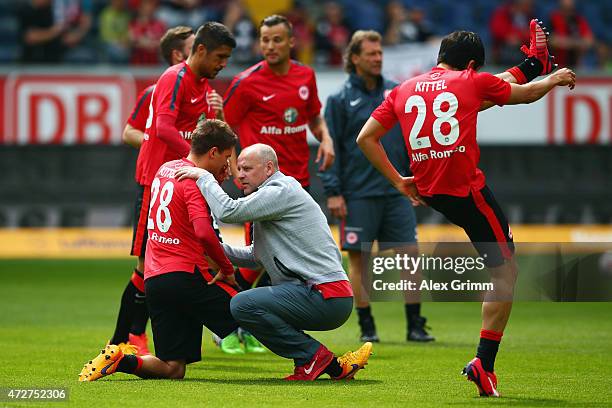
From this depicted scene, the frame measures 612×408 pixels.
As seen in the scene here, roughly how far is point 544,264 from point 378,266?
1.32 metres

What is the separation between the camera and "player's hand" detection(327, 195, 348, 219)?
1082 cm

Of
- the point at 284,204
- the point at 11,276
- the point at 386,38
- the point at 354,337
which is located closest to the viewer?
the point at 284,204

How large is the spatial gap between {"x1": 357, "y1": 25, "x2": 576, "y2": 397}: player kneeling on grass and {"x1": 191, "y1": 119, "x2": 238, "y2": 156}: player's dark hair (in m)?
0.99

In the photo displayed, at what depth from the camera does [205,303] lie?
7809 mm

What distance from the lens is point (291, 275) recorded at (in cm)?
776

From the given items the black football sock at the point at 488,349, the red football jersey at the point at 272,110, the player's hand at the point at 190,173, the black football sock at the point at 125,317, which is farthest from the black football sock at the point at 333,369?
the red football jersey at the point at 272,110

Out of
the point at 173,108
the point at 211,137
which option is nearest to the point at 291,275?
the point at 211,137

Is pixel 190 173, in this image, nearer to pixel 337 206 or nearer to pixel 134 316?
pixel 134 316

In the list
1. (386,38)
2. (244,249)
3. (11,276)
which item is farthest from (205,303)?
(386,38)

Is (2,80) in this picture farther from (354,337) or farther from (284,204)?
(284,204)

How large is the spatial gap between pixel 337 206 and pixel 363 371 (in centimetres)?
262

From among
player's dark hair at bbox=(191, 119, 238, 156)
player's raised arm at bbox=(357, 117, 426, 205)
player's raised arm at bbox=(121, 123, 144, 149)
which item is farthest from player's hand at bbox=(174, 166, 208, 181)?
player's raised arm at bbox=(121, 123, 144, 149)

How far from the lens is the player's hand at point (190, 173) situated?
763 centimetres

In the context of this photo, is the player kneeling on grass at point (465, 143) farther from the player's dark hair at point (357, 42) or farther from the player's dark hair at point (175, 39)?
the player's dark hair at point (357, 42)
